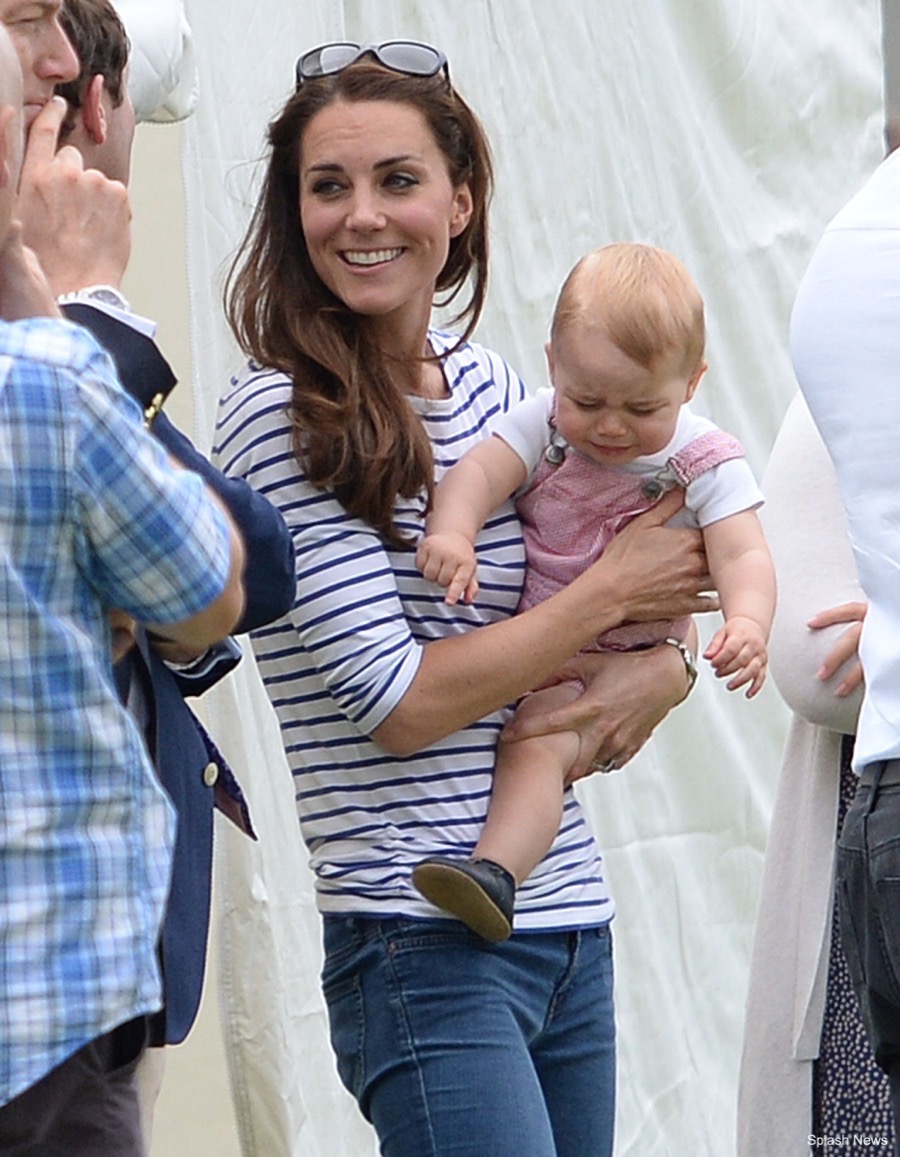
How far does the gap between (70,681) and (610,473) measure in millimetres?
960

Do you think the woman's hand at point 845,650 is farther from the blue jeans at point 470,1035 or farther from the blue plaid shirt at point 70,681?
the blue plaid shirt at point 70,681

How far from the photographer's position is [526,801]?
190 centimetres

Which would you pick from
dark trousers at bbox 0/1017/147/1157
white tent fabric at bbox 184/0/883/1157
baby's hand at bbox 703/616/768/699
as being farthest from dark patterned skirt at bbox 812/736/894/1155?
dark trousers at bbox 0/1017/147/1157

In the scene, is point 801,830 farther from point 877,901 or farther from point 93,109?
point 93,109

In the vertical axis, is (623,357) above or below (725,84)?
below

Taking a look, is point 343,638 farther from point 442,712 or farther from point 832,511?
point 832,511

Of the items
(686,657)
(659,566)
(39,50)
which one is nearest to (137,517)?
(39,50)

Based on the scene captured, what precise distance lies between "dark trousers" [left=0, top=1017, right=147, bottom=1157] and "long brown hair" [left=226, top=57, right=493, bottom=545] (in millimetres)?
651

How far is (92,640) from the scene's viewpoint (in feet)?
4.24

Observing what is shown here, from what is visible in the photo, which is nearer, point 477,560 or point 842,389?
point 842,389

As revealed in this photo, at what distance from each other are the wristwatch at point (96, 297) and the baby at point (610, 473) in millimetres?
494

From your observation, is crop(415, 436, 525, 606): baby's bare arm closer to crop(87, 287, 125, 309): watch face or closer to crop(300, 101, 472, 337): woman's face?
crop(300, 101, 472, 337): woman's face

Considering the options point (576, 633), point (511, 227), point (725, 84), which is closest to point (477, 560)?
point (576, 633)

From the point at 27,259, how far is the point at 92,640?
27 centimetres
